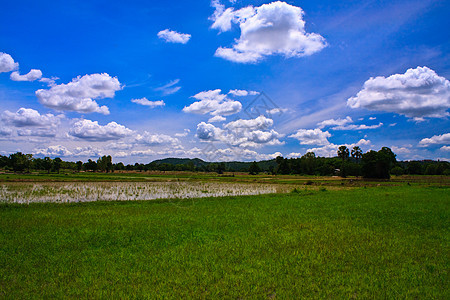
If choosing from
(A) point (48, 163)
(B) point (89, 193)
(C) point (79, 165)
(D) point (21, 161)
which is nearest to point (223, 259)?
(B) point (89, 193)

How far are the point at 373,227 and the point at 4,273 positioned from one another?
13.7 m

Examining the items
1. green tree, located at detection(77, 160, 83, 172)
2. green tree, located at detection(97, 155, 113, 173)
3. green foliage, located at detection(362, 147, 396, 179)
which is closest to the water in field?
green foliage, located at detection(362, 147, 396, 179)

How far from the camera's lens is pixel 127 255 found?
7980 millimetres

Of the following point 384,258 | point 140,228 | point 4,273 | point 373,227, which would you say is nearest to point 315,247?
point 384,258

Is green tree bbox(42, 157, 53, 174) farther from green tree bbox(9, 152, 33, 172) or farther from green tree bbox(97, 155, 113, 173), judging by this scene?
green tree bbox(97, 155, 113, 173)

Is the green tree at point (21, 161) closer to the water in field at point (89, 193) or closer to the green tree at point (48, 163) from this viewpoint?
the green tree at point (48, 163)

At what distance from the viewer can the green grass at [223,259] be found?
5836mm

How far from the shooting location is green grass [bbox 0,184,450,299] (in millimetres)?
5836

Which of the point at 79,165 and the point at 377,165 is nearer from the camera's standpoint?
the point at 377,165

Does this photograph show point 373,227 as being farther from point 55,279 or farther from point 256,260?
point 55,279

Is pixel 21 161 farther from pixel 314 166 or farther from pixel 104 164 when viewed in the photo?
pixel 314 166

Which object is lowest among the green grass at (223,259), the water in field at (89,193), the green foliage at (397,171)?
the water in field at (89,193)

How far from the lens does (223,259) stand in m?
7.66

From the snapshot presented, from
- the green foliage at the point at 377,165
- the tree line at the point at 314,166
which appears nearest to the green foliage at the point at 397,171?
the tree line at the point at 314,166
